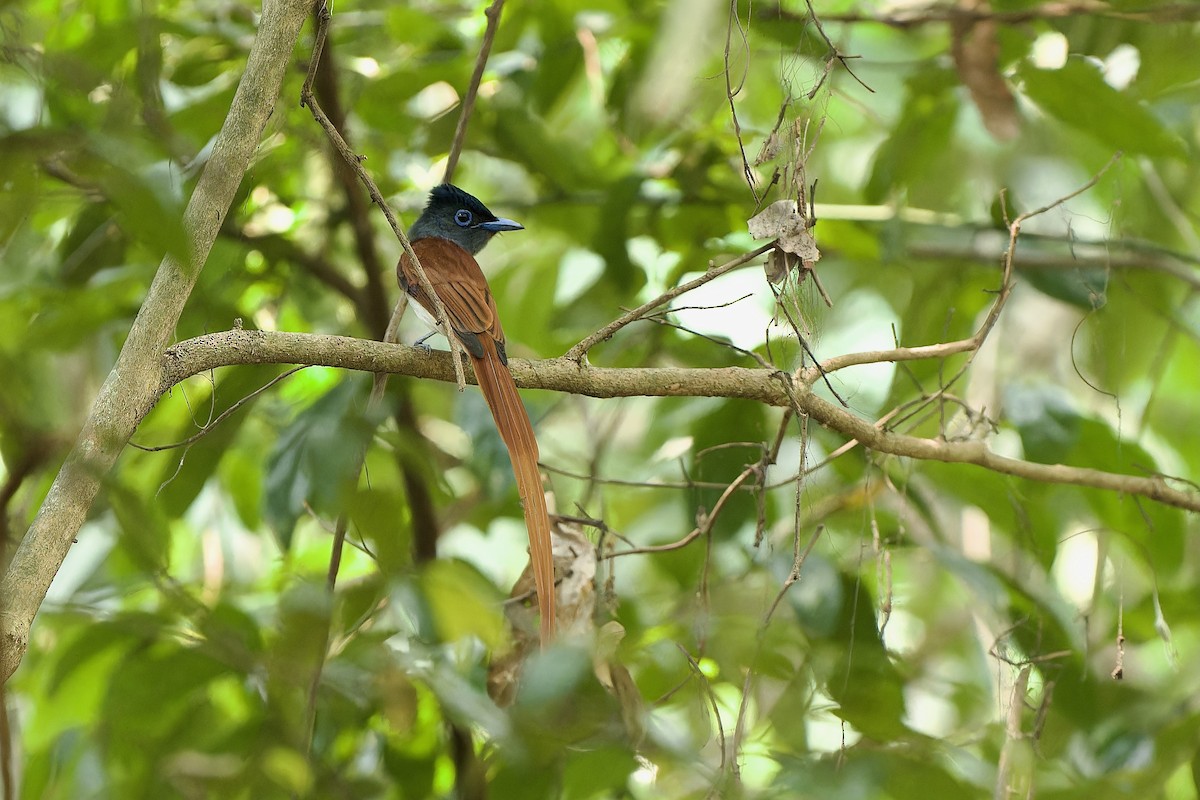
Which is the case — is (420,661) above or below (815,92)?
below

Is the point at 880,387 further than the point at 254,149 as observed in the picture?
Yes

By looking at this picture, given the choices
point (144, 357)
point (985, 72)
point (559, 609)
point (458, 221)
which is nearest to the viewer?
point (144, 357)

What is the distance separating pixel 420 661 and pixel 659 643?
1.75 feet

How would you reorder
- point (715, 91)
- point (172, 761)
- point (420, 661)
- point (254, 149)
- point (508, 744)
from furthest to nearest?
point (715, 91)
point (172, 761)
point (420, 661)
point (508, 744)
point (254, 149)

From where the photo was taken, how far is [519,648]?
223 centimetres

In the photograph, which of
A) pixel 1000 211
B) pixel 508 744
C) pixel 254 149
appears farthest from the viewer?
pixel 1000 211

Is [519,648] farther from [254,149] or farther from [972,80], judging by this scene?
[972,80]

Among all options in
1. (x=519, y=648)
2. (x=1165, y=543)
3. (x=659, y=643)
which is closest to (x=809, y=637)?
(x=659, y=643)

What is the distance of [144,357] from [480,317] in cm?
112

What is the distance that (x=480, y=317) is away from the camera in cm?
249

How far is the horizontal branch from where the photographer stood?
162 cm

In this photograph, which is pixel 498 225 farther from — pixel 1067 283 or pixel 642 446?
pixel 1067 283

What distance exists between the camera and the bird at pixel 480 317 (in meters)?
1.97

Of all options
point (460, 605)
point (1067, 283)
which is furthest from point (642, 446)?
point (460, 605)
